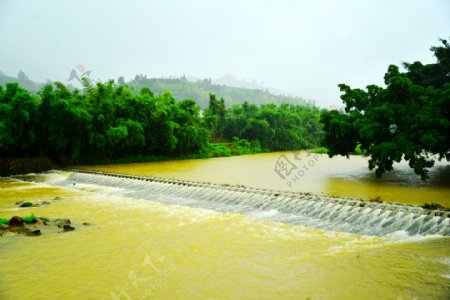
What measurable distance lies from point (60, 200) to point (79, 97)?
11.1 meters

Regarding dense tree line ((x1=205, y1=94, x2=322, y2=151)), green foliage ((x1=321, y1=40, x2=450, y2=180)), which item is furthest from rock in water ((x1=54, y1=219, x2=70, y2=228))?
dense tree line ((x1=205, y1=94, x2=322, y2=151))

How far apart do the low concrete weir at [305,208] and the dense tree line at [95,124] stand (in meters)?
6.78

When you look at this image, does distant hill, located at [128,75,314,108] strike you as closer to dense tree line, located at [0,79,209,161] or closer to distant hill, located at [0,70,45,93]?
distant hill, located at [0,70,45,93]

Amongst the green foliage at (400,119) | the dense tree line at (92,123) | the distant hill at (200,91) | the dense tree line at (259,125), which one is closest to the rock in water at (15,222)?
the dense tree line at (92,123)


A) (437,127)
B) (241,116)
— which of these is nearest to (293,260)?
(437,127)

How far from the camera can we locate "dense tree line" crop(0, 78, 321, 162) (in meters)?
15.3

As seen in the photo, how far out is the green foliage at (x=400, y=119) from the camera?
433 inches

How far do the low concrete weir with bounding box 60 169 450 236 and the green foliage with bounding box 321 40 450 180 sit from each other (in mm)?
4383

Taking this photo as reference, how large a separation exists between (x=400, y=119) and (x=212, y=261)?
9.71 metres

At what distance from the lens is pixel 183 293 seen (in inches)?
165

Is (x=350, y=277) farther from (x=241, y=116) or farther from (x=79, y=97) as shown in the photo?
(x=241, y=116)

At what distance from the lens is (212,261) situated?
17.2 ft

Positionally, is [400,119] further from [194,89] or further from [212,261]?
[194,89]

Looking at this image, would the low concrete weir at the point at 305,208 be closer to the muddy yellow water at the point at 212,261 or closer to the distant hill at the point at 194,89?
the muddy yellow water at the point at 212,261
